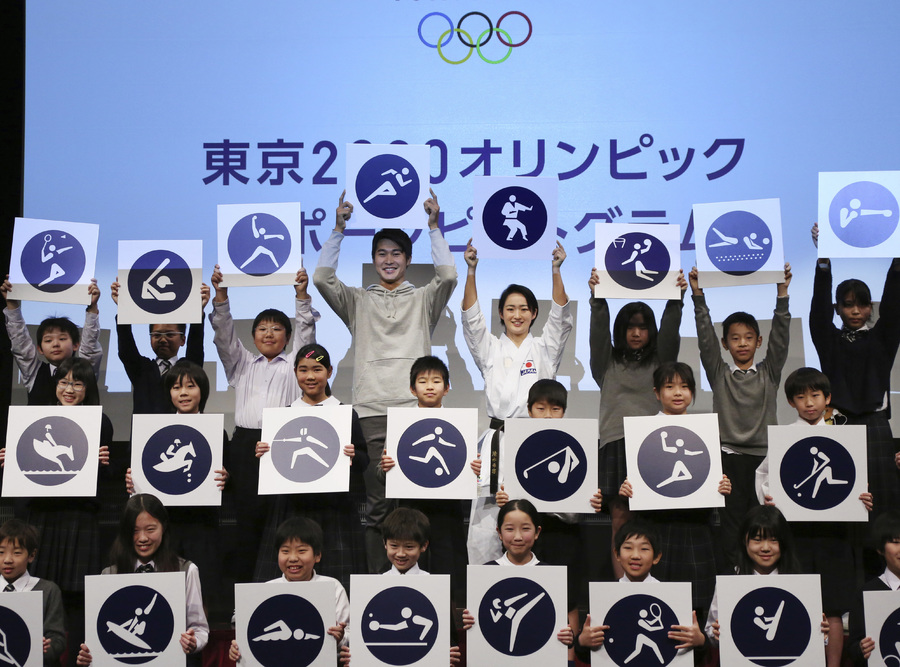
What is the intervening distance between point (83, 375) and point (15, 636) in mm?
1169

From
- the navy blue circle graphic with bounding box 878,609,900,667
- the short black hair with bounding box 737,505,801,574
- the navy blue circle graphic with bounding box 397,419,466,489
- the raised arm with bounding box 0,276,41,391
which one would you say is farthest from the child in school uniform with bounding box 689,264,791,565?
the raised arm with bounding box 0,276,41,391

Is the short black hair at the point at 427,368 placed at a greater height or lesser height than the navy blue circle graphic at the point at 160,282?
Answer: lesser

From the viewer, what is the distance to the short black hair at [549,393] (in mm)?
4402

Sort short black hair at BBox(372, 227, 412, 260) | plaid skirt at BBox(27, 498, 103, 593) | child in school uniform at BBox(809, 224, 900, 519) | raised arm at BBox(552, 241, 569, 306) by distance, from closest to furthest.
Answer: plaid skirt at BBox(27, 498, 103, 593)
child in school uniform at BBox(809, 224, 900, 519)
raised arm at BBox(552, 241, 569, 306)
short black hair at BBox(372, 227, 412, 260)

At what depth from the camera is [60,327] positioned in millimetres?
4863

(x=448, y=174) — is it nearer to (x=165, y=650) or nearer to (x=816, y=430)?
(x=816, y=430)

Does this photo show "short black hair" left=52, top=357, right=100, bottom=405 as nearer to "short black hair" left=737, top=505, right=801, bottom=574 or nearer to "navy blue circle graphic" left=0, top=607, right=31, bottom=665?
"navy blue circle graphic" left=0, top=607, right=31, bottom=665

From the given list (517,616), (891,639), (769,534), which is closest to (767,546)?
(769,534)

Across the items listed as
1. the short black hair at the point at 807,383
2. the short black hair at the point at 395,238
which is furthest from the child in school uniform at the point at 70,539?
the short black hair at the point at 807,383

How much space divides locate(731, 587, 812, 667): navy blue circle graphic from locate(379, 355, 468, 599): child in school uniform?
3.75 feet

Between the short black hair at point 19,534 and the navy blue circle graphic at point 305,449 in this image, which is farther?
the navy blue circle graphic at point 305,449

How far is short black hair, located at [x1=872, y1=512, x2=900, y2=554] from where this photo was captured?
402 cm

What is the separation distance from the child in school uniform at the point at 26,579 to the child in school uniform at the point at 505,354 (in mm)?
1718

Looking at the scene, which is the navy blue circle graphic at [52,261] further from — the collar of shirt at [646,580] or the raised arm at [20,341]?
the collar of shirt at [646,580]
